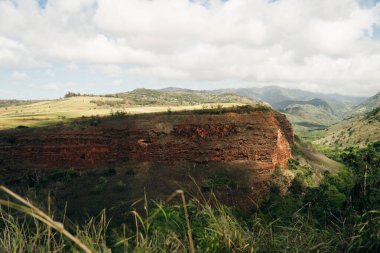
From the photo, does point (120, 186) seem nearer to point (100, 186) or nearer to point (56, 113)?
point (100, 186)

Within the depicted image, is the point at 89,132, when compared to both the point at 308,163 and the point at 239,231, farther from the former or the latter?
the point at 239,231

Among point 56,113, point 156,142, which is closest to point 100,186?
point 156,142

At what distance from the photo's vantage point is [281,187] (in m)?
39.3

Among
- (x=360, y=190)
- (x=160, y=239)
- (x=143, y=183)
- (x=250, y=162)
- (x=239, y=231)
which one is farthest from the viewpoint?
(x=250, y=162)

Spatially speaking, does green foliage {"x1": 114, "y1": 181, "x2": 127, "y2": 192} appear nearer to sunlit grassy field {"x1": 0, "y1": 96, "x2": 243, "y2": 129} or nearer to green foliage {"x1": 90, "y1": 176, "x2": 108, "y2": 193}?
green foliage {"x1": 90, "y1": 176, "x2": 108, "y2": 193}

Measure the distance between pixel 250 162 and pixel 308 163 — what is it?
45.2 feet

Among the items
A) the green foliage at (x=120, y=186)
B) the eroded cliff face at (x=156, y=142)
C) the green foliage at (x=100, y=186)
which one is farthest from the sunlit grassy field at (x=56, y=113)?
the green foliage at (x=120, y=186)

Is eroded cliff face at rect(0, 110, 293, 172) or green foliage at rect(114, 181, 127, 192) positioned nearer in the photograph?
green foliage at rect(114, 181, 127, 192)

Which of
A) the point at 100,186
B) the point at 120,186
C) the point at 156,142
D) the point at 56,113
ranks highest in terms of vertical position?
the point at 56,113

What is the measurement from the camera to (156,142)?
43.5 meters

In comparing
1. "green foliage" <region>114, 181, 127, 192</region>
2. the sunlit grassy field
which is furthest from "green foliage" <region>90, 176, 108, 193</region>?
the sunlit grassy field

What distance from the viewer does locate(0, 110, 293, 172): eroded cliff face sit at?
1665 inches

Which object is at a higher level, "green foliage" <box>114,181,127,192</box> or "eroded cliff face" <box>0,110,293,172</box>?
"eroded cliff face" <box>0,110,293,172</box>

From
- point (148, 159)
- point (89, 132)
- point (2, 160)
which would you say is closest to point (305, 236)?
point (148, 159)
